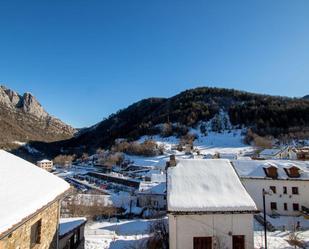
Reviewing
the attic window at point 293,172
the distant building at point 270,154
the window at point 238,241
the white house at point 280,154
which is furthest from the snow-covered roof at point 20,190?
the white house at point 280,154

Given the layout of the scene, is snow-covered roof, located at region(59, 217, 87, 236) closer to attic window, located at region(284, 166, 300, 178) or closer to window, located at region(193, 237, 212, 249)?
window, located at region(193, 237, 212, 249)

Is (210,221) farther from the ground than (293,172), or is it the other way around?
(293,172)

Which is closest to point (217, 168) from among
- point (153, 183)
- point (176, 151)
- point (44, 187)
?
point (44, 187)

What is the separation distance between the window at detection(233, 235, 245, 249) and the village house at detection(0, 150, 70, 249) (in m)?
9.64

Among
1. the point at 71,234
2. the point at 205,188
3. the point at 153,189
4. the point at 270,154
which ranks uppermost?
the point at 270,154

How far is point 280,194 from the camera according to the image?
3641 centimetres

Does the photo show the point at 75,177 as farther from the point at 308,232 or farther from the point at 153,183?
the point at 308,232

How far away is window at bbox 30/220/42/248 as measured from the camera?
950 cm

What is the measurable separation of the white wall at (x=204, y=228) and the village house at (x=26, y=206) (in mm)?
6517

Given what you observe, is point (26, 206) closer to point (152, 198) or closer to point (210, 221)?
point (210, 221)

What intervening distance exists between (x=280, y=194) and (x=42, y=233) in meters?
34.0

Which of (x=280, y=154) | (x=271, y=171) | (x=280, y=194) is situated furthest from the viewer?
(x=280, y=154)

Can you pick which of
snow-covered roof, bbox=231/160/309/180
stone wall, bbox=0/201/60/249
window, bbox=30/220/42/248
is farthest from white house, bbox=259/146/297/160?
window, bbox=30/220/42/248

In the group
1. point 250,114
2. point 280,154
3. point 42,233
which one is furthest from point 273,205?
point 250,114
